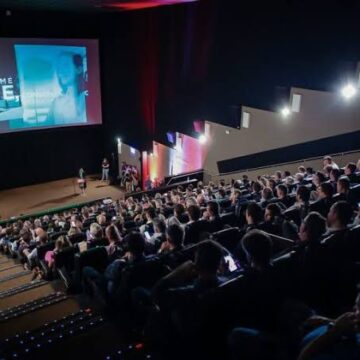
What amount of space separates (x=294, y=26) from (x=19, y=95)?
10.0 meters

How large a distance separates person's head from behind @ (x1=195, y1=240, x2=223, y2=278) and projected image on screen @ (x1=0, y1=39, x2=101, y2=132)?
14.3m

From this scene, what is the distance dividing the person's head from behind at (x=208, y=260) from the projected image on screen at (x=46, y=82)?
14.3 m

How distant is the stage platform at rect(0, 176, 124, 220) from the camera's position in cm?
1593

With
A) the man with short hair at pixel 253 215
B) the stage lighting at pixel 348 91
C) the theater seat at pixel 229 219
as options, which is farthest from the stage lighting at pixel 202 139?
the man with short hair at pixel 253 215

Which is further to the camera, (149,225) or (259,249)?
(149,225)

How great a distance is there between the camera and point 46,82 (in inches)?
643

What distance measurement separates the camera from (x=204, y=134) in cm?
1410

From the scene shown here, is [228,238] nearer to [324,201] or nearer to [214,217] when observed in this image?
[214,217]

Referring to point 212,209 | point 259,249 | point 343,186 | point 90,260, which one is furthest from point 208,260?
point 343,186

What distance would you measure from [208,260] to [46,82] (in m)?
15.0

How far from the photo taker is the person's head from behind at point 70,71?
1650cm

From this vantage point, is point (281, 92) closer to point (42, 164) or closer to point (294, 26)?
point (294, 26)

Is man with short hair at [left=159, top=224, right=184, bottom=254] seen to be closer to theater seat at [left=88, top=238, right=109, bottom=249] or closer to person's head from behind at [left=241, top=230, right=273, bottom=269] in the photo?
person's head from behind at [left=241, top=230, right=273, bottom=269]

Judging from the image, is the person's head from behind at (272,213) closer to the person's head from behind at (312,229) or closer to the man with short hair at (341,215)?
the man with short hair at (341,215)
